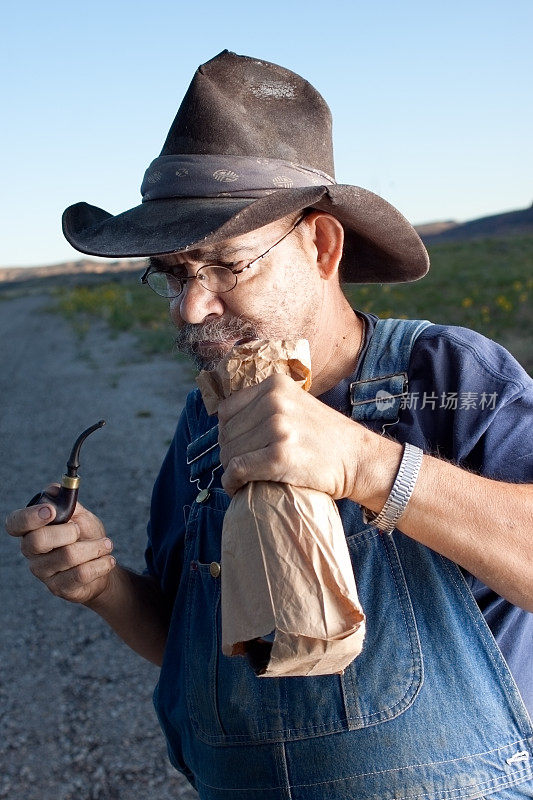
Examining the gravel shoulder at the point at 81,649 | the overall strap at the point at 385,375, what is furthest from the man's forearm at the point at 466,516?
the gravel shoulder at the point at 81,649

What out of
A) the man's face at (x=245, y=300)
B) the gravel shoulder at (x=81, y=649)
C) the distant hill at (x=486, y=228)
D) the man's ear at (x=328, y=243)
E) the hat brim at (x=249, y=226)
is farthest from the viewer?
the distant hill at (x=486, y=228)

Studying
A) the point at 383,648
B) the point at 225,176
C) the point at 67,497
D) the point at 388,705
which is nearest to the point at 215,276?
the point at 225,176

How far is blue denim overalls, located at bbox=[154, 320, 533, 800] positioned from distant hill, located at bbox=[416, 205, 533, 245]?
6965cm

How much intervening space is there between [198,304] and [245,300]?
109 millimetres

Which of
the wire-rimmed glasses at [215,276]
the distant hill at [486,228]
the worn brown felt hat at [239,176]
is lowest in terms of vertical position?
the distant hill at [486,228]

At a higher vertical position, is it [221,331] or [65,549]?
[221,331]

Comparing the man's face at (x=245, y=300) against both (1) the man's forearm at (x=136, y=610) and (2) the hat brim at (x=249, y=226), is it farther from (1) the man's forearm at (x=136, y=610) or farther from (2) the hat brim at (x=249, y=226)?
(1) the man's forearm at (x=136, y=610)

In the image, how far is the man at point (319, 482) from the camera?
1533 millimetres

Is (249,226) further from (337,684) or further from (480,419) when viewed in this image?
(337,684)

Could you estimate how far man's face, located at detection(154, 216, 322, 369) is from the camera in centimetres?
192

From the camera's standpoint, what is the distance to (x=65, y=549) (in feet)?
6.75

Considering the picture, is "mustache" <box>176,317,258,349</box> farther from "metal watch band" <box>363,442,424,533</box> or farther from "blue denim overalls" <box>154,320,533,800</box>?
"metal watch band" <box>363,442,424,533</box>

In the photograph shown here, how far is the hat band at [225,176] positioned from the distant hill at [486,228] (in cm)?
6928

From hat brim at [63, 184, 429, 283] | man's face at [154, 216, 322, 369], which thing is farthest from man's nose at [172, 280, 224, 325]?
hat brim at [63, 184, 429, 283]
